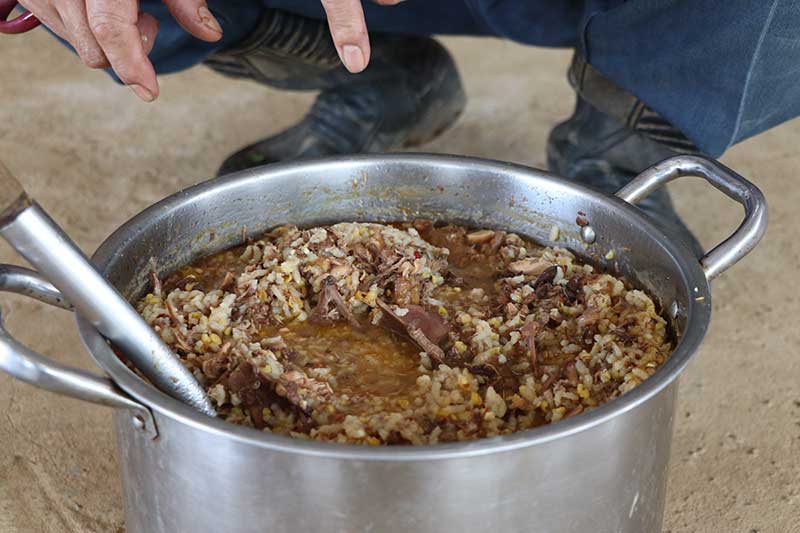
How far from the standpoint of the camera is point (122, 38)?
4.91ft

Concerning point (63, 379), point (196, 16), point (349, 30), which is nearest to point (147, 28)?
point (196, 16)

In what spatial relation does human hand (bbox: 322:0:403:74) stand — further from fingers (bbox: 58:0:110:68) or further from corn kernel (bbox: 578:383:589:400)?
corn kernel (bbox: 578:383:589:400)

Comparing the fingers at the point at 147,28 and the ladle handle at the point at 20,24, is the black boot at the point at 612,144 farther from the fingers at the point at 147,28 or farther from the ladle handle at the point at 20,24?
the ladle handle at the point at 20,24

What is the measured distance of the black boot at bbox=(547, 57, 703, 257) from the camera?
2.14 m

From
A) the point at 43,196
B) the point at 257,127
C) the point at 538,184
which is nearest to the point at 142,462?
the point at 538,184

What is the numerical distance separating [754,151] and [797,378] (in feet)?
3.15

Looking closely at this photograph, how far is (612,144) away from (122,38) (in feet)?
4.00

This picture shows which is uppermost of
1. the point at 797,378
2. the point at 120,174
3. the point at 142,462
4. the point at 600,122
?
the point at 142,462

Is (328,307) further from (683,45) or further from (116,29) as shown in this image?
(683,45)

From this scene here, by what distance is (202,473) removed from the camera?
1186mm

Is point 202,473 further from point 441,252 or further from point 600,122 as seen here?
point 600,122

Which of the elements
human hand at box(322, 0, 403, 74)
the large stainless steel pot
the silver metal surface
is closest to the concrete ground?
the large stainless steel pot

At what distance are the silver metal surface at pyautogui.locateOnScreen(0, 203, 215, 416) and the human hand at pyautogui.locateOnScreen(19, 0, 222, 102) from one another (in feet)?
1.37

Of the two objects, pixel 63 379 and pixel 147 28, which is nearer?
pixel 63 379
